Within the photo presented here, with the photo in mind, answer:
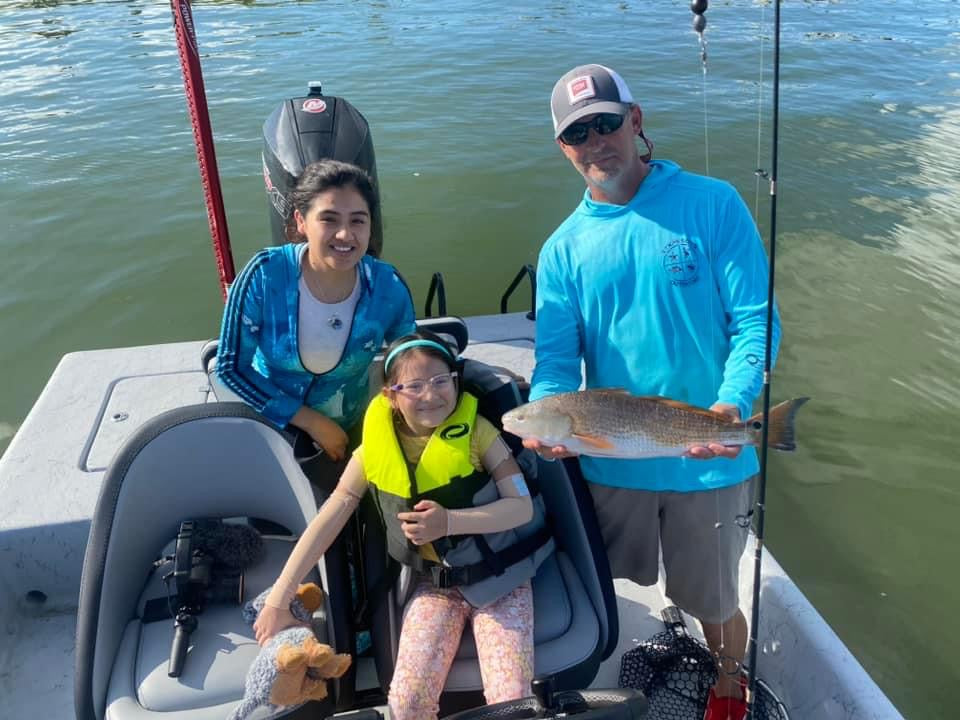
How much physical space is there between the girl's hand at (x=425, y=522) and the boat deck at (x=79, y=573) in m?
1.21

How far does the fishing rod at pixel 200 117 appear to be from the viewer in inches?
164

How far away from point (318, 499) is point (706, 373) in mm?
1574

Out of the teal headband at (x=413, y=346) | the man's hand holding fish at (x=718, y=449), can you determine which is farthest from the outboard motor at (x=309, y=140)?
the man's hand holding fish at (x=718, y=449)

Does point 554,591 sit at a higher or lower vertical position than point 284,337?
lower

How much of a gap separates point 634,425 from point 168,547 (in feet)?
6.67

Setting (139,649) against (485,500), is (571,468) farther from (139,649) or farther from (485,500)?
(139,649)

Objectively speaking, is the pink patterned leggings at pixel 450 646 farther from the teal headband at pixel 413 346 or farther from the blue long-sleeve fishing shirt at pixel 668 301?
the teal headband at pixel 413 346

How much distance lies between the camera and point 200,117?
434 centimetres

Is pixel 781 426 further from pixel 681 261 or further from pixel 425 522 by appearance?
pixel 425 522

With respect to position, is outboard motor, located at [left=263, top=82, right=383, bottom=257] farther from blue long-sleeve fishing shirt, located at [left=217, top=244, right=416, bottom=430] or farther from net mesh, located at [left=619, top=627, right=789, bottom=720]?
net mesh, located at [left=619, top=627, right=789, bottom=720]

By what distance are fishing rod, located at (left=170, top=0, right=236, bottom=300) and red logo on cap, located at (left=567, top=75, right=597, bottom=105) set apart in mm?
2618

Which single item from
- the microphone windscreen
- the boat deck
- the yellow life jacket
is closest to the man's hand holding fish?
the yellow life jacket

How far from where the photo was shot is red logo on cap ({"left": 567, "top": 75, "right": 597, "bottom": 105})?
250 cm

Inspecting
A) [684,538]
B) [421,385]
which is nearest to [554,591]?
[684,538]
